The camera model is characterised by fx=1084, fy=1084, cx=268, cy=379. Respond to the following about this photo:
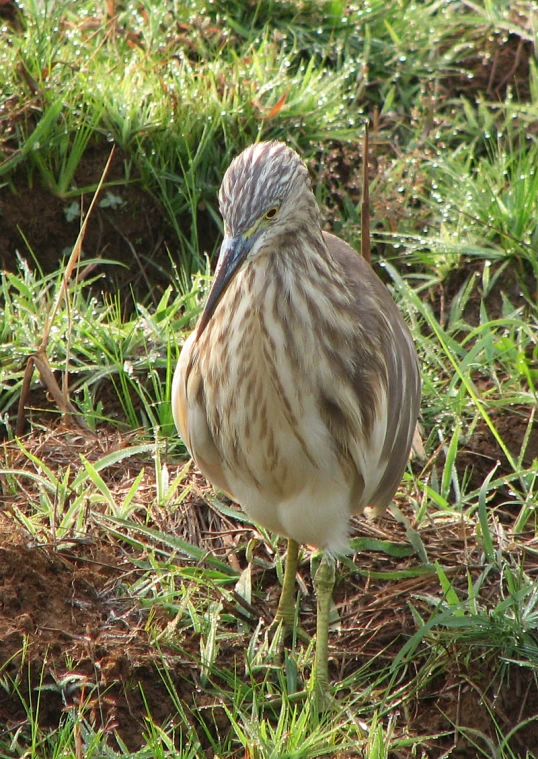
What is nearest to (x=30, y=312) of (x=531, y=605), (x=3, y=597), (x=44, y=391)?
(x=44, y=391)

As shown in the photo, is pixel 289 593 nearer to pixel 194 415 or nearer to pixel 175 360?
pixel 194 415

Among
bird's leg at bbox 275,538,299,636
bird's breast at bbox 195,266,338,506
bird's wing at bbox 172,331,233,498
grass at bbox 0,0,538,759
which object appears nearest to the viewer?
bird's breast at bbox 195,266,338,506

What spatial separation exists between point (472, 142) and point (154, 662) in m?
2.70

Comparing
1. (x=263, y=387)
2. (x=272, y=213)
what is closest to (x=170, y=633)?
(x=263, y=387)

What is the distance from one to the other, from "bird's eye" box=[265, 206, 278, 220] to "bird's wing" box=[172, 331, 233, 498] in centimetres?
46

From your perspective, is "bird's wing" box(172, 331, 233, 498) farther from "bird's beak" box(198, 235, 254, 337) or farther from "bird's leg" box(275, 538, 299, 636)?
"bird's beak" box(198, 235, 254, 337)

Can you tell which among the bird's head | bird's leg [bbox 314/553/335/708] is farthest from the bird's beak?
bird's leg [bbox 314/553/335/708]

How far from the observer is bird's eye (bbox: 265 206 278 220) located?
2.41m

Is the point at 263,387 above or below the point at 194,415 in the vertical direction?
above

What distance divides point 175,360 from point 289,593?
3.02ft

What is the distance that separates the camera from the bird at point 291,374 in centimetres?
243

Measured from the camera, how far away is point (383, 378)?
274 centimetres

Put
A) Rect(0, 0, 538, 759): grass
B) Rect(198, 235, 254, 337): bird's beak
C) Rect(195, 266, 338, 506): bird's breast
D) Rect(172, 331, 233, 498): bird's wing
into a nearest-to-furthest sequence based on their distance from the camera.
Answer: Rect(198, 235, 254, 337): bird's beak → Rect(195, 266, 338, 506): bird's breast → Rect(0, 0, 538, 759): grass → Rect(172, 331, 233, 498): bird's wing

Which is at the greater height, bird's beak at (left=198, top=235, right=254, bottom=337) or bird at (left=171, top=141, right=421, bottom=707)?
bird's beak at (left=198, top=235, right=254, bottom=337)
